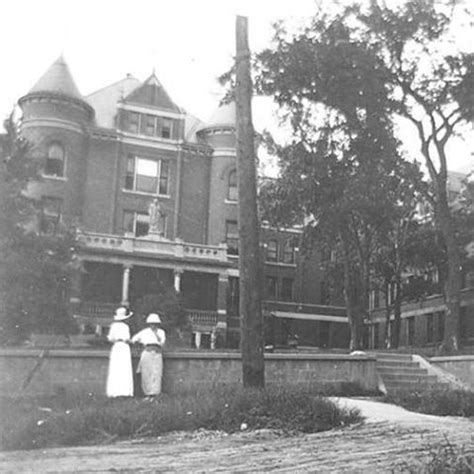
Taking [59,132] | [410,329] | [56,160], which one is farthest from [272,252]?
[59,132]

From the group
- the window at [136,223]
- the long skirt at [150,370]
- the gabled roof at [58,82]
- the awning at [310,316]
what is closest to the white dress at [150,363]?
the long skirt at [150,370]

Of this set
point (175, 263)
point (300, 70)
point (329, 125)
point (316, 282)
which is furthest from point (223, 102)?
point (316, 282)

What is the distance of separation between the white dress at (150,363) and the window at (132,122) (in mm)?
31999

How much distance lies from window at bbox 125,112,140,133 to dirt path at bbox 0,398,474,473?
3704 centimetres

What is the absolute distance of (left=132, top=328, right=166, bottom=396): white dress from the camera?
47.5 ft

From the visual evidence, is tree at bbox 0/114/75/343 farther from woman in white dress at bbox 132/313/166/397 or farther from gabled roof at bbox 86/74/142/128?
gabled roof at bbox 86/74/142/128

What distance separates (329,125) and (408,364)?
1140 cm

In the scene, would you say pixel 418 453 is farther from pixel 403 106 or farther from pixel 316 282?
pixel 316 282

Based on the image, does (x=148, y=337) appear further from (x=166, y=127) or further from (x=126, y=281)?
(x=166, y=127)

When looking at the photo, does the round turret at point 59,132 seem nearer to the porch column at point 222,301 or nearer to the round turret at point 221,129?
the round turret at point 221,129

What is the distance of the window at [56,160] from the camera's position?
139 feet

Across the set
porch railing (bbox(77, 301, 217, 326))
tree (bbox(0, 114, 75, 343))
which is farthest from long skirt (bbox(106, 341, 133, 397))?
porch railing (bbox(77, 301, 217, 326))

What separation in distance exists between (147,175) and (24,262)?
28.5 m

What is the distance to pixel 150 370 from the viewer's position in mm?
14508
